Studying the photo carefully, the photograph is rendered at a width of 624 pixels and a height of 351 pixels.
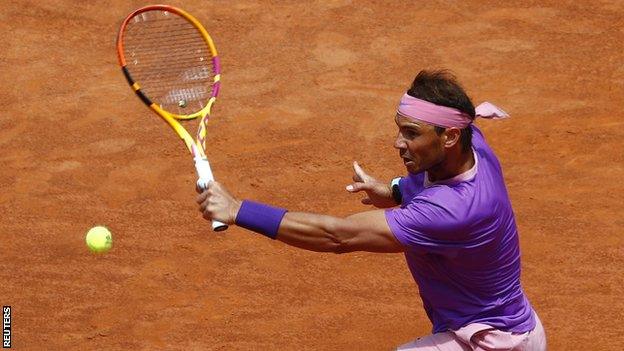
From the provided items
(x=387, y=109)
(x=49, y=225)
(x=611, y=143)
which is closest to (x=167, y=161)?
(x=49, y=225)

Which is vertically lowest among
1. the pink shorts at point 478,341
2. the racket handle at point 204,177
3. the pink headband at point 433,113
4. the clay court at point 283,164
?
the clay court at point 283,164

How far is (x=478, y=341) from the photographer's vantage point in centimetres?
552

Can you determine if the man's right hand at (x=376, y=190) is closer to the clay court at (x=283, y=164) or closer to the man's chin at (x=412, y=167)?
the man's chin at (x=412, y=167)

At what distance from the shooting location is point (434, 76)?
17.7 ft

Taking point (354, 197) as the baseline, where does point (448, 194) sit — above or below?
above

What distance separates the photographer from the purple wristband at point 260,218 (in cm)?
512

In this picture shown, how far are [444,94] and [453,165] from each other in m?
0.32

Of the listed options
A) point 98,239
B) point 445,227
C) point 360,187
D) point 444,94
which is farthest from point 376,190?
point 98,239

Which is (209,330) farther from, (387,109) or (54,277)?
(387,109)

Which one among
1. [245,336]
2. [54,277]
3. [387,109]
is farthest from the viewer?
[387,109]

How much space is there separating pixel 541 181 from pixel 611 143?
90 centimetres

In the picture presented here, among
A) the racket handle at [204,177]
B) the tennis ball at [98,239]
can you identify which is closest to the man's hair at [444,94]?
the racket handle at [204,177]

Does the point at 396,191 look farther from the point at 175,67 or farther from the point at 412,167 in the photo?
the point at 175,67

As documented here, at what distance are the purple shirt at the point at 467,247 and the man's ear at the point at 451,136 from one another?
16 cm
